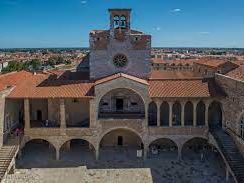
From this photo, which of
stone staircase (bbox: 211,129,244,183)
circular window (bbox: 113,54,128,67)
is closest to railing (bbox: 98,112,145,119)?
circular window (bbox: 113,54,128,67)

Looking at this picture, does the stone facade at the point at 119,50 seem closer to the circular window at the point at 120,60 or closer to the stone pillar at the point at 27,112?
the circular window at the point at 120,60

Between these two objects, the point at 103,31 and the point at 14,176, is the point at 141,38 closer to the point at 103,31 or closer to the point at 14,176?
the point at 103,31

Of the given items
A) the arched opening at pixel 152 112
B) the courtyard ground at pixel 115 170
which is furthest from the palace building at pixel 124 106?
the courtyard ground at pixel 115 170

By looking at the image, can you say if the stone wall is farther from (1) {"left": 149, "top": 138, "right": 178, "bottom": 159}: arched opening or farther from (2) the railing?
(2) the railing

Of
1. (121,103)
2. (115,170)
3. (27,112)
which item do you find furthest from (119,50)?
(115,170)

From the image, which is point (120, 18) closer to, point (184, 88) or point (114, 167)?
point (184, 88)

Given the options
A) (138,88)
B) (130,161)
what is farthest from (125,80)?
(130,161)
